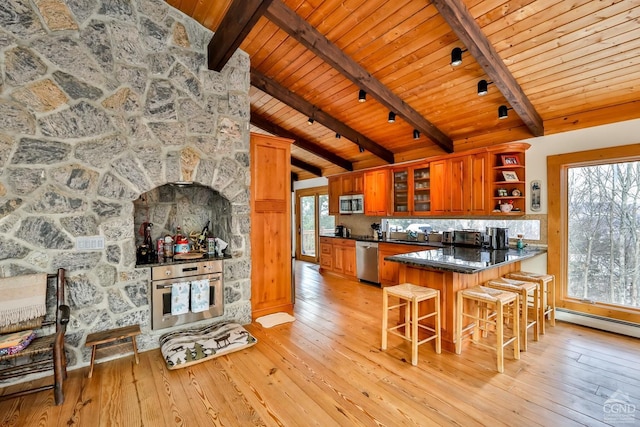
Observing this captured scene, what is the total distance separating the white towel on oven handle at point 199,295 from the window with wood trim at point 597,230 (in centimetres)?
454

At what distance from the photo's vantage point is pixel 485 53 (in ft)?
9.37

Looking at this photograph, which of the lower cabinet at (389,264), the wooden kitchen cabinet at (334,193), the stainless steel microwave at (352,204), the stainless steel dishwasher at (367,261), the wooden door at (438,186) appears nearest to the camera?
the wooden door at (438,186)

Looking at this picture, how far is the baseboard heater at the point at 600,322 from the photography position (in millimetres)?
3312

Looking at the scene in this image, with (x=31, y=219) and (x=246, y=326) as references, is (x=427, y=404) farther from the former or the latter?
(x=31, y=219)

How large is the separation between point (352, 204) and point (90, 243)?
482 centimetres

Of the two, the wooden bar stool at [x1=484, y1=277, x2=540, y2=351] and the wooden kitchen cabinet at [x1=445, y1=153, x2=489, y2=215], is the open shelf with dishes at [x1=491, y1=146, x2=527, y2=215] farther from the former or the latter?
the wooden bar stool at [x1=484, y1=277, x2=540, y2=351]

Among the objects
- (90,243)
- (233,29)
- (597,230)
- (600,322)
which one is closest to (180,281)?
(90,243)

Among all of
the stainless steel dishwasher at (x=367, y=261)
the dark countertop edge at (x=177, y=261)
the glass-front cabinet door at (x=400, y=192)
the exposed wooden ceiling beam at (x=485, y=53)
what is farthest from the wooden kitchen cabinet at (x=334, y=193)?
the exposed wooden ceiling beam at (x=485, y=53)

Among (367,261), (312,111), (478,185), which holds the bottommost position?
(367,261)

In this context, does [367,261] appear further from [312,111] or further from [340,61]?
[340,61]

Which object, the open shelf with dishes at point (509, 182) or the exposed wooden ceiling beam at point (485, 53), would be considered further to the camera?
the open shelf with dishes at point (509, 182)

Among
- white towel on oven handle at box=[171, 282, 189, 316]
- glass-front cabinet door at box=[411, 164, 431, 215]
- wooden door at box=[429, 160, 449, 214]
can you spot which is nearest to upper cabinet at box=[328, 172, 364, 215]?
glass-front cabinet door at box=[411, 164, 431, 215]

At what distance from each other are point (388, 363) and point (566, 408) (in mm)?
1320

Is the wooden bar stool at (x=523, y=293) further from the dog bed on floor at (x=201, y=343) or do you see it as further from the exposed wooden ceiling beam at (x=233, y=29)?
the exposed wooden ceiling beam at (x=233, y=29)
